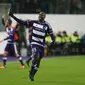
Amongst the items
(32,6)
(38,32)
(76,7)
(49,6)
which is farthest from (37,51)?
(76,7)

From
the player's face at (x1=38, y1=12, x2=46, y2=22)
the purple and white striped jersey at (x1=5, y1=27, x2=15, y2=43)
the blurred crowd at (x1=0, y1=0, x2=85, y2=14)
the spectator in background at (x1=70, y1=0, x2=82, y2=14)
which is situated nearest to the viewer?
the player's face at (x1=38, y1=12, x2=46, y2=22)

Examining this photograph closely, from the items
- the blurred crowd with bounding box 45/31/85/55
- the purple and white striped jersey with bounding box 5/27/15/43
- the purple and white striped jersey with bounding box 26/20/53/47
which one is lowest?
the blurred crowd with bounding box 45/31/85/55

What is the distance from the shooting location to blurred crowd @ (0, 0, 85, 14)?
39.0m

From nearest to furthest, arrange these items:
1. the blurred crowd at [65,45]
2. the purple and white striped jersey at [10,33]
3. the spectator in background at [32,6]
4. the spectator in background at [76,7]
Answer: the purple and white striped jersey at [10,33] < the blurred crowd at [65,45] < the spectator in background at [32,6] < the spectator in background at [76,7]

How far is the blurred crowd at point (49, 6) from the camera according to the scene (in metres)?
39.0

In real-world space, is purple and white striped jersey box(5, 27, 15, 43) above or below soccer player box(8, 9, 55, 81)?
below

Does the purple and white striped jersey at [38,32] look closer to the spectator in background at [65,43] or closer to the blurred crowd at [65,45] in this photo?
the blurred crowd at [65,45]

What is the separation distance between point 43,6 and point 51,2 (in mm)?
765

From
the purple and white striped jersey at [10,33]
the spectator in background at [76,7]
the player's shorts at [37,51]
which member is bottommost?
the spectator in background at [76,7]

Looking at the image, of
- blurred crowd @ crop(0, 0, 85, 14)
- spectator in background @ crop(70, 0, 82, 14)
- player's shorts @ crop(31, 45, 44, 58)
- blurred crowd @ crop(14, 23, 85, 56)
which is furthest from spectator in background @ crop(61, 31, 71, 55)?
player's shorts @ crop(31, 45, 44, 58)

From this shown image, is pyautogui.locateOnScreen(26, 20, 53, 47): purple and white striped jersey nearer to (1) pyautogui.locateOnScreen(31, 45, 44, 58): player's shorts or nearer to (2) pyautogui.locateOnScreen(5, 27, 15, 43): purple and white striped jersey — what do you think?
(1) pyautogui.locateOnScreen(31, 45, 44, 58): player's shorts

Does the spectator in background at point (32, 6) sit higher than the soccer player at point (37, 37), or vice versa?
the soccer player at point (37, 37)

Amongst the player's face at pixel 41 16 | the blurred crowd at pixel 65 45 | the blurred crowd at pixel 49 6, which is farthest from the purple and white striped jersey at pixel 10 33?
the blurred crowd at pixel 49 6

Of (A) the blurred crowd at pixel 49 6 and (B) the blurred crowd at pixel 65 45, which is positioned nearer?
(B) the blurred crowd at pixel 65 45
